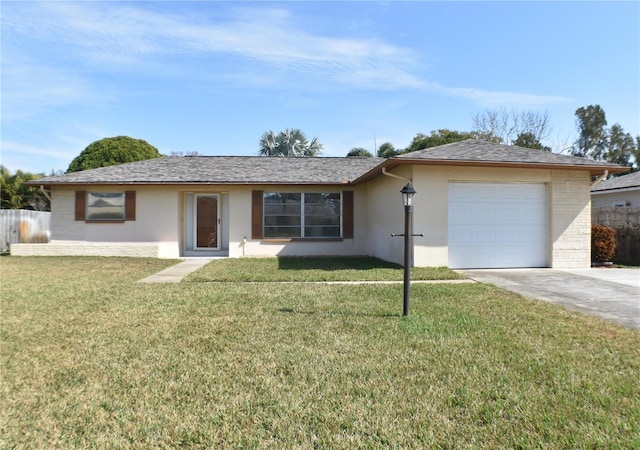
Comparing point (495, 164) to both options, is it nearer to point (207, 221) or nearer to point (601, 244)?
point (601, 244)

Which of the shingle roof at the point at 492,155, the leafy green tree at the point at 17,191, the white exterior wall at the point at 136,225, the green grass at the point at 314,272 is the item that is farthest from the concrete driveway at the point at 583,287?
the leafy green tree at the point at 17,191

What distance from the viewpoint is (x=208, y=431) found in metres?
2.44

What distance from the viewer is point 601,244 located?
1128 centimetres

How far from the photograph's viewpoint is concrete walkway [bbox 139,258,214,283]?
8438mm

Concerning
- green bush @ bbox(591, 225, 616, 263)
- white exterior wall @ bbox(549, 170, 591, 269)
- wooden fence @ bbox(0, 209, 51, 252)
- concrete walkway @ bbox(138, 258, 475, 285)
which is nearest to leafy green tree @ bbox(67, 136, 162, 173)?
wooden fence @ bbox(0, 209, 51, 252)

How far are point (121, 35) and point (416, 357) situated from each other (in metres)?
10.4

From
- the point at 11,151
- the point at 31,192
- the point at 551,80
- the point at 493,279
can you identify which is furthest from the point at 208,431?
the point at 31,192

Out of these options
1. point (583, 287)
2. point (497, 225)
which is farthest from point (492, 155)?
point (583, 287)

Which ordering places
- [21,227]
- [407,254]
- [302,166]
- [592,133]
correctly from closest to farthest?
1. [407,254]
2. [302,166]
3. [21,227]
4. [592,133]

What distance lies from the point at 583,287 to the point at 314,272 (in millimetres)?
5833

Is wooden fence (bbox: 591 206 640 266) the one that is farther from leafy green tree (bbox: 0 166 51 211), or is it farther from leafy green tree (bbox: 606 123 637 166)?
leafy green tree (bbox: 606 123 637 166)

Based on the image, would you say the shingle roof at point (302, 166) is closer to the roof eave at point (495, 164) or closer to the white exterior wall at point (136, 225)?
the roof eave at point (495, 164)

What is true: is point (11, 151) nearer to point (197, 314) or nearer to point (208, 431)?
point (197, 314)

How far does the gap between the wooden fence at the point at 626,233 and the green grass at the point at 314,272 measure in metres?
7.95
